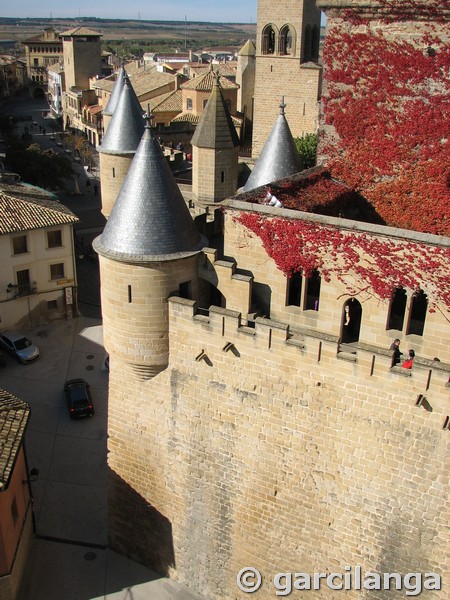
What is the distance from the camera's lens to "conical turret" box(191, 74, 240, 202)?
2283 centimetres

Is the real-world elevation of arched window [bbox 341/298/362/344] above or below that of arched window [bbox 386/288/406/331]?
below

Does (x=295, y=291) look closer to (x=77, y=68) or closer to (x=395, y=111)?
(x=395, y=111)

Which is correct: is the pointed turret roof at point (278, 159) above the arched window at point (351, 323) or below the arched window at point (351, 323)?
above

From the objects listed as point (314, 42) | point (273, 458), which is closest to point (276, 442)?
point (273, 458)

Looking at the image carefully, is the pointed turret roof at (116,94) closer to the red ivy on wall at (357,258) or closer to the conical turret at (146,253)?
the conical turret at (146,253)

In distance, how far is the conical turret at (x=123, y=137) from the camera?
2628 cm

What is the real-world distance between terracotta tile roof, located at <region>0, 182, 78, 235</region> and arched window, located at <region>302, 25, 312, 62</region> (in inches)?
953

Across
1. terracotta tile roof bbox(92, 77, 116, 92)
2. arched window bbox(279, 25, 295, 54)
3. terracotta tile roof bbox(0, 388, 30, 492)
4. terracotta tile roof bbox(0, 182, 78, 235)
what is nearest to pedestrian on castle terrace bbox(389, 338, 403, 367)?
terracotta tile roof bbox(0, 388, 30, 492)

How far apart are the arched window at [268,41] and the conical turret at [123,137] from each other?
25033 millimetres

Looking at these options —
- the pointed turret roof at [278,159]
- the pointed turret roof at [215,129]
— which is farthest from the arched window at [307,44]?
the pointed turret roof at [278,159]

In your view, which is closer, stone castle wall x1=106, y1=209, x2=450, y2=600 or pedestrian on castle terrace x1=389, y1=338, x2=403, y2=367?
pedestrian on castle terrace x1=389, y1=338, x2=403, y2=367

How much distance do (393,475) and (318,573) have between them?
4032 millimetres

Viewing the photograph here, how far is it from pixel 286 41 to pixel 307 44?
1.67m

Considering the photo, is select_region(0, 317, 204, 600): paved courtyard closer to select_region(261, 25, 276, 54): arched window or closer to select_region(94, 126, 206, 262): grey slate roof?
select_region(94, 126, 206, 262): grey slate roof
